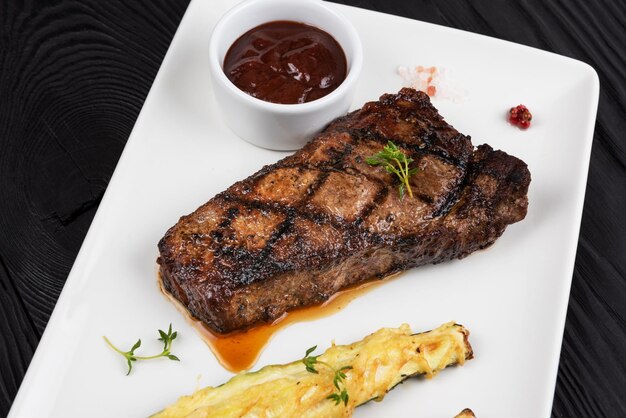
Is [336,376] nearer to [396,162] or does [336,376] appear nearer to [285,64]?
[396,162]

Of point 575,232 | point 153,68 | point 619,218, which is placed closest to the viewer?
point 575,232

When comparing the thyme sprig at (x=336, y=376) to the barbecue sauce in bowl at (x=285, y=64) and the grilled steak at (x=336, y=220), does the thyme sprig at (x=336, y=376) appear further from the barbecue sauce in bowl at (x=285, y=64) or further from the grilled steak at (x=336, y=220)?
the barbecue sauce in bowl at (x=285, y=64)

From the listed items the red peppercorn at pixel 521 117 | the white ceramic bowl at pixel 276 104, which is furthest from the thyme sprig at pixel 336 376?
the red peppercorn at pixel 521 117

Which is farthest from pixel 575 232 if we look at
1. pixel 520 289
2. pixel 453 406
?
pixel 453 406

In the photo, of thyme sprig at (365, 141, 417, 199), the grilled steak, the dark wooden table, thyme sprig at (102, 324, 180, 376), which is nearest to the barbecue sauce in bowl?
the grilled steak

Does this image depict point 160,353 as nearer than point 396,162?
Yes

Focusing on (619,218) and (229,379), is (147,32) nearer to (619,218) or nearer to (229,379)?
(229,379)

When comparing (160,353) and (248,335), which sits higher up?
(248,335)

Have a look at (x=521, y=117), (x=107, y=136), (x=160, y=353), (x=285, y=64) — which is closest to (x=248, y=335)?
(x=160, y=353)
